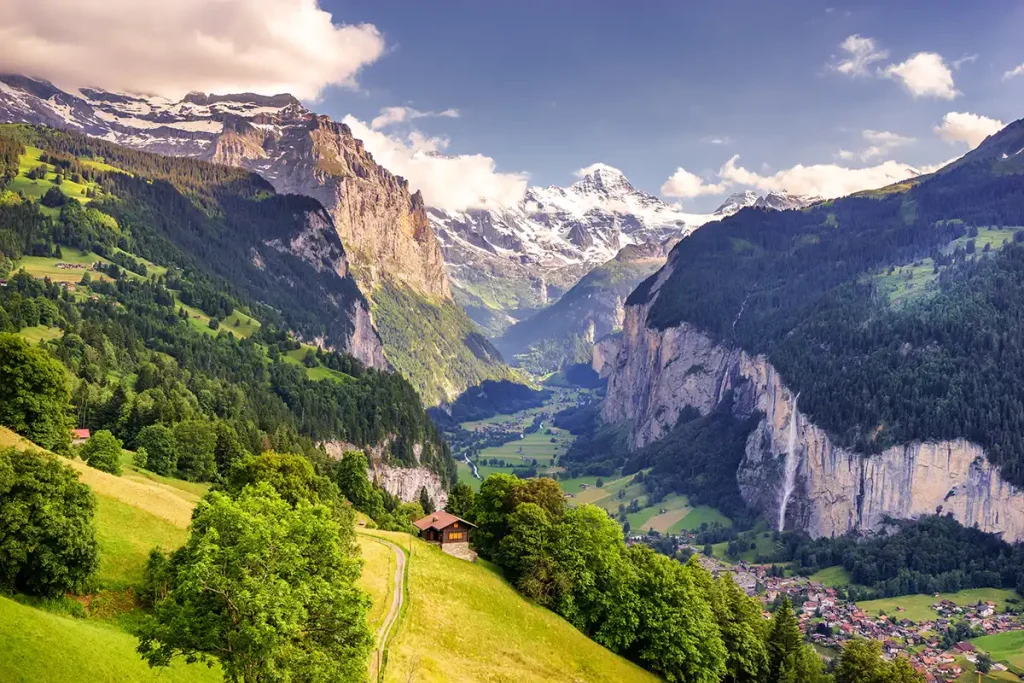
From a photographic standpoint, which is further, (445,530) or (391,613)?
(445,530)

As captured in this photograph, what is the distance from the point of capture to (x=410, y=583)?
64875 mm

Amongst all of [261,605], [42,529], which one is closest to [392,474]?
[42,529]

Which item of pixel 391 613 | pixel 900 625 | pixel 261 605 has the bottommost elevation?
pixel 900 625

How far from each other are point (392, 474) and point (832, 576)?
11190cm

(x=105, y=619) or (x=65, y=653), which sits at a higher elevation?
(x=65, y=653)

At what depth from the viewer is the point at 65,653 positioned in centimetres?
3656

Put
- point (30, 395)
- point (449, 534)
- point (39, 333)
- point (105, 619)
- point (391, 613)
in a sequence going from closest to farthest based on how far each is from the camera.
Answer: point (105, 619), point (391, 613), point (30, 395), point (449, 534), point (39, 333)

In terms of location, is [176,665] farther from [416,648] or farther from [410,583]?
[410,583]

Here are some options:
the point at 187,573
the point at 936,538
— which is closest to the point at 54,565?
the point at 187,573

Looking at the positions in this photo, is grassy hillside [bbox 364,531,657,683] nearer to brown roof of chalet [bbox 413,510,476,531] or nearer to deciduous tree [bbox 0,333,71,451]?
brown roof of chalet [bbox 413,510,476,531]

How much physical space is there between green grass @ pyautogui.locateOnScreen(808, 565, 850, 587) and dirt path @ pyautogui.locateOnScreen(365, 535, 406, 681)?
14012 cm

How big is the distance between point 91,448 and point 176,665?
4589 centimetres

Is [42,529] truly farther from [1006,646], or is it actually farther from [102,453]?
[1006,646]

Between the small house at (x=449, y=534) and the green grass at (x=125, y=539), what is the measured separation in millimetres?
28045
